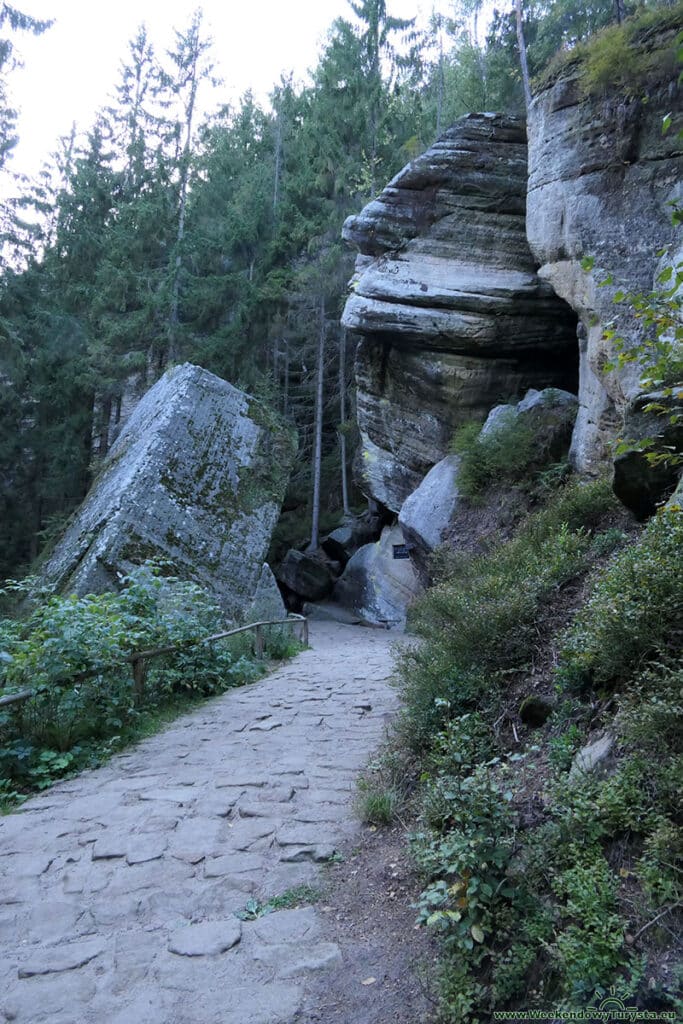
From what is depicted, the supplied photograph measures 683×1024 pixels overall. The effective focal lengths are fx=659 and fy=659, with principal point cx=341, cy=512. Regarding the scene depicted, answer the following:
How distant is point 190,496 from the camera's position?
917cm

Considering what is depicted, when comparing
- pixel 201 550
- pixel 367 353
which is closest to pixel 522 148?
pixel 367 353

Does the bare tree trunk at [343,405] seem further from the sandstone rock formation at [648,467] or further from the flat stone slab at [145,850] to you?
the flat stone slab at [145,850]

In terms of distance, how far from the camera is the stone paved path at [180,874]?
2541 millimetres

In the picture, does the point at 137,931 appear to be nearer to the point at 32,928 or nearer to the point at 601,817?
the point at 32,928

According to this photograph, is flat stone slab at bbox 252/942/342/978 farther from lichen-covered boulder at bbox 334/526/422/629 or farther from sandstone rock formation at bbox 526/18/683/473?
lichen-covered boulder at bbox 334/526/422/629

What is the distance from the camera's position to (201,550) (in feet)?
29.2


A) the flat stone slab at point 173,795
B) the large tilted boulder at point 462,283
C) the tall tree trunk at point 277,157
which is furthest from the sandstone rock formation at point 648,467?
the tall tree trunk at point 277,157

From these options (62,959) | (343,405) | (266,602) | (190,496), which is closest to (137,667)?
(190,496)

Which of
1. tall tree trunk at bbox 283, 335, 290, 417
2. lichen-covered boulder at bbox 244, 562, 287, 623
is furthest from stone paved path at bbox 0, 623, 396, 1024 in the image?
tall tree trunk at bbox 283, 335, 290, 417

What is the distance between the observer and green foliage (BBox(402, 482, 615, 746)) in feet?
14.3

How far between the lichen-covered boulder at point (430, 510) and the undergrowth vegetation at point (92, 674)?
6489mm

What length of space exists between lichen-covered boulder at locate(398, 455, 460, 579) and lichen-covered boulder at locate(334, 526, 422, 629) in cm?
355

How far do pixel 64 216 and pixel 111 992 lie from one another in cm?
2659

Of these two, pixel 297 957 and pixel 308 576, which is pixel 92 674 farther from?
pixel 308 576
